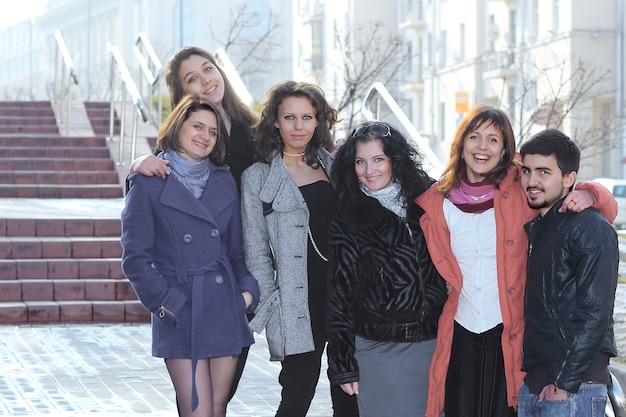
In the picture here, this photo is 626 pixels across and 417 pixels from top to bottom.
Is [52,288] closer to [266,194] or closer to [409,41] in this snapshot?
[266,194]

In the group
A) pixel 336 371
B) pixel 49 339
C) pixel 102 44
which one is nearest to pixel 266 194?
pixel 336 371

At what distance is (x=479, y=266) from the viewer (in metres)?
4.99

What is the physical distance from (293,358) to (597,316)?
1.45 m

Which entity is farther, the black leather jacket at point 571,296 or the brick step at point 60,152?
the brick step at point 60,152

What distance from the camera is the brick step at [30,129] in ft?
58.0

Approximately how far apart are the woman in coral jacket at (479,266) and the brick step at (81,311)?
572 centimetres

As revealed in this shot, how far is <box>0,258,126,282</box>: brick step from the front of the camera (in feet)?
36.3

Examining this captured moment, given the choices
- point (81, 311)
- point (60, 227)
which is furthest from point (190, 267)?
point (60, 227)

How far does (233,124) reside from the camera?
19.5 ft

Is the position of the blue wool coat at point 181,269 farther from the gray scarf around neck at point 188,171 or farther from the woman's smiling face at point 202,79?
the woman's smiling face at point 202,79

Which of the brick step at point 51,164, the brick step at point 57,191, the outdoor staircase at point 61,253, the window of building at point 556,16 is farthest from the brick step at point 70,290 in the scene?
the window of building at point 556,16

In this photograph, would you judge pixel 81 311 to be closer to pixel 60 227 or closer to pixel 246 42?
pixel 60 227

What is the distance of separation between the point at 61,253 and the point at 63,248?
0.15 ft

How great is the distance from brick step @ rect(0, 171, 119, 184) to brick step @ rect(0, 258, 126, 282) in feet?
14.0
